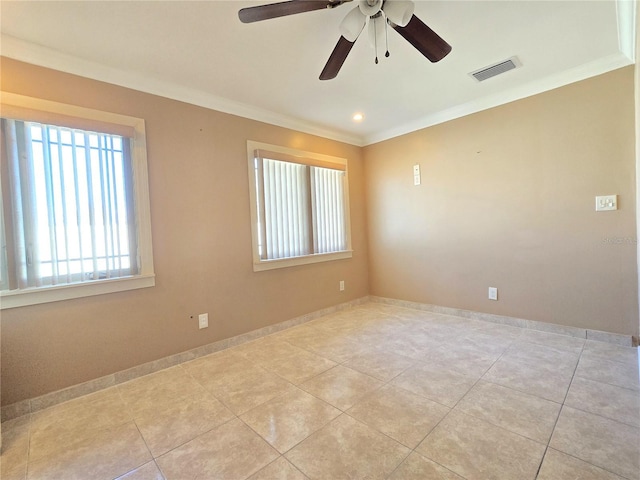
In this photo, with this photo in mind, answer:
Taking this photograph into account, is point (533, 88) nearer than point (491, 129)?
Yes

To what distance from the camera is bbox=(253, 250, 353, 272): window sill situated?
3.12m

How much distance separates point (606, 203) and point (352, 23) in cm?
264

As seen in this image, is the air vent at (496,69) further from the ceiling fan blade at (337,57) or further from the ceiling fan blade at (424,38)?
the ceiling fan blade at (337,57)

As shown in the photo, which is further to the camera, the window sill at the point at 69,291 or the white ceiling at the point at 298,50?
the window sill at the point at 69,291

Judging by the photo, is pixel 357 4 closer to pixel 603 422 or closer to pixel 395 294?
pixel 603 422

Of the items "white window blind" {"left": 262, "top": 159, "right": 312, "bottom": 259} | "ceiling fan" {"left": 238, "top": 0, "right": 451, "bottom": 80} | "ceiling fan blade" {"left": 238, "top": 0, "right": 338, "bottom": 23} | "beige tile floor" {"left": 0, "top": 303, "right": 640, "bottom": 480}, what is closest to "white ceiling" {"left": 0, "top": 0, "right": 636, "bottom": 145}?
"ceiling fan" {"left": 238, "top": 0, "right": 451, "bottom": 80}

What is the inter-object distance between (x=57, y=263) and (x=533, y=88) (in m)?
4.27

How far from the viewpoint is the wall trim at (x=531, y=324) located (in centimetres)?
252

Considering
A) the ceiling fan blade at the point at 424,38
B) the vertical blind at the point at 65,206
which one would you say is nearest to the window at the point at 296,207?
the vertical blind at the point at 65,206

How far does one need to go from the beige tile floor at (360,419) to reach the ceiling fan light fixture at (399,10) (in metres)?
2.16

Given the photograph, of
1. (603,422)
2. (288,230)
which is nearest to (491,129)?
(288,230)

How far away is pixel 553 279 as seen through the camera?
9.29 ft

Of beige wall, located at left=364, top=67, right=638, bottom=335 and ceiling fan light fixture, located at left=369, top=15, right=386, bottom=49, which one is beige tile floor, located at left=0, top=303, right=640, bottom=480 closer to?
beige wall, located at left=364, top=67, right=638, bottom=335

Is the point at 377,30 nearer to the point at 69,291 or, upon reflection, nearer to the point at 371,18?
the point at 371,18
